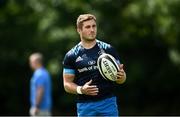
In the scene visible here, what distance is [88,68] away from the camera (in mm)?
8023

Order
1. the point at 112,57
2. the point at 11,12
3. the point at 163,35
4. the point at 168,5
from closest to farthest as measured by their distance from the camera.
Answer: the point at 112,57, the point at 168,5, the point at 163,35, the point at 11,12

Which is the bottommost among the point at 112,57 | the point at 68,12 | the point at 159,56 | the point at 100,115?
the point at 100,115

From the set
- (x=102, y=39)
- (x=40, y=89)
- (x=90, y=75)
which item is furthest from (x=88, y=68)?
(x=102, y=39)

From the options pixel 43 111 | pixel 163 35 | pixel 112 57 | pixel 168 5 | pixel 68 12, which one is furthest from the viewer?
pixel 68 12

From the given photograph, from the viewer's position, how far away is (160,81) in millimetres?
23953

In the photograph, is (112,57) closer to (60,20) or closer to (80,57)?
(80,57)

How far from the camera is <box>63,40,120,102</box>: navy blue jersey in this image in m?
7.98

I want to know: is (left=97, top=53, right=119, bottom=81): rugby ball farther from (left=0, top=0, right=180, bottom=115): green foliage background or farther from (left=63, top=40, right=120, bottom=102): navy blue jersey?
(left=0, top=0, right=180, bottom=115): green foliage background

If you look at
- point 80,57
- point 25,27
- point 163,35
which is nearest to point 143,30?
point 163,35

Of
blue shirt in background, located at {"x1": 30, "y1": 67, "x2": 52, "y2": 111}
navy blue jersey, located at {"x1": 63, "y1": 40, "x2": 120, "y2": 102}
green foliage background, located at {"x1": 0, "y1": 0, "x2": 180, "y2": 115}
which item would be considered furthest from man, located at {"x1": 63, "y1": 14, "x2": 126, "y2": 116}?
green foliage background, located at {"x1": 0, "y1": 0, "x2": 180, "y2": 115}

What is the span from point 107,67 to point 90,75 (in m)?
0.29

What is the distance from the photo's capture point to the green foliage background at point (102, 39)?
2234 centimetres

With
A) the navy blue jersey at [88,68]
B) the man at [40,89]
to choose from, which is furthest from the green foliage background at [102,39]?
the navy blue jersey at [88,68]

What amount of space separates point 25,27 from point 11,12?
2.78 feet
